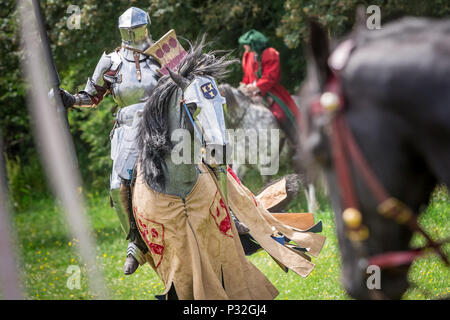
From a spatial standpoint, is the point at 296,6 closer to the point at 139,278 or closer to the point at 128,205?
the point at 139,278

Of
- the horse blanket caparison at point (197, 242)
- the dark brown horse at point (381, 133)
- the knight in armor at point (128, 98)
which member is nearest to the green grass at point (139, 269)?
the horse blanket caparison at point (197, 242)

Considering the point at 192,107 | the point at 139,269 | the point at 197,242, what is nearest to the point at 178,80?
the point at 192,107

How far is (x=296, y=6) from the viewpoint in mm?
9078

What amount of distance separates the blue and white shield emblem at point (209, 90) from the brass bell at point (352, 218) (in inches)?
79.9

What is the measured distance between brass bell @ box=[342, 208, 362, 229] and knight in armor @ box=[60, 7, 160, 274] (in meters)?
2.50

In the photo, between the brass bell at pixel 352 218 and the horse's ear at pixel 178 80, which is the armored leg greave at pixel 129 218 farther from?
the brass bell at pixel 352 218

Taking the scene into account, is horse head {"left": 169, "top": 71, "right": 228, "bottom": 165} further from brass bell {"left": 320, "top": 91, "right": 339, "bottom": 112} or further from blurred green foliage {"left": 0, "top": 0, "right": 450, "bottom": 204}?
blurred green foliage {"left": 0, "top": 0, "right": 450, "bottom": 204}

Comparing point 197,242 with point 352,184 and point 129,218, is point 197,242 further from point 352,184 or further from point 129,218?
point 352,184

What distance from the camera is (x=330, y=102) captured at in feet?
6.37

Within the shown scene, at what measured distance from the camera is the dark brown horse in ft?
5.98

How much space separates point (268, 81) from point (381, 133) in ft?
22.4

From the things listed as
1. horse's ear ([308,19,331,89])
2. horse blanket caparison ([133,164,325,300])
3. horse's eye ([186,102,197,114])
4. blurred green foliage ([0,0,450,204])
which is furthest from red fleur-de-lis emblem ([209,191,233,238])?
blurred green foliage ([0,0,450,204])
